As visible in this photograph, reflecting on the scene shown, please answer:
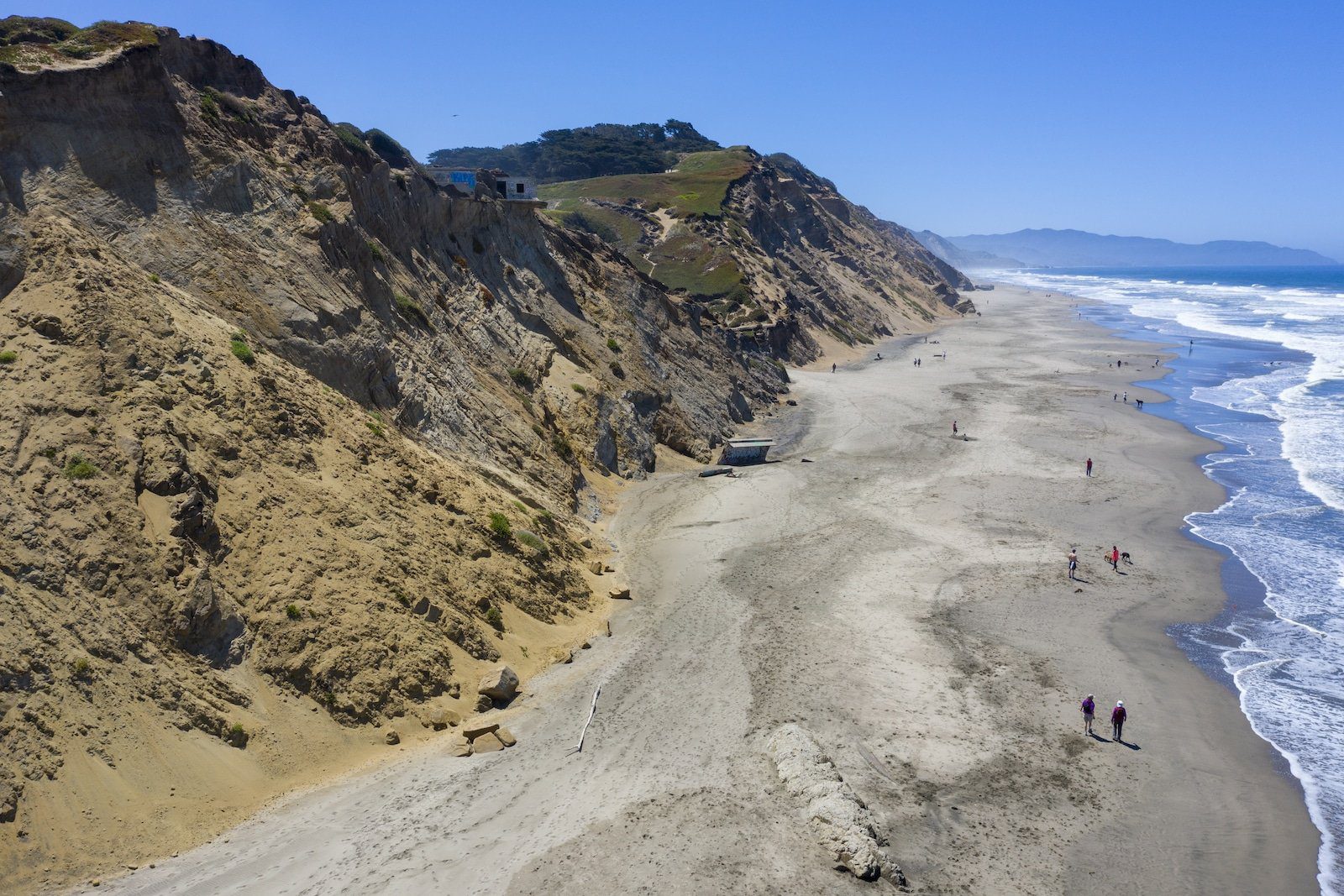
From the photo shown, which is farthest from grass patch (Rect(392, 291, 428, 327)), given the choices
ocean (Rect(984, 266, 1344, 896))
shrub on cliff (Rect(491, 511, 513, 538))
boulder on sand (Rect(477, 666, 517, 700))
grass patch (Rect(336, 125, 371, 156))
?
ocean (Rect(984, 266, 1344, 896))

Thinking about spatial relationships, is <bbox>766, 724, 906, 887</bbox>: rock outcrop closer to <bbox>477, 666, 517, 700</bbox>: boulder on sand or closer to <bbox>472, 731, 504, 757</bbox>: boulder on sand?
<bbox>472, 731, 504, 757</bbox>: boulder on sand

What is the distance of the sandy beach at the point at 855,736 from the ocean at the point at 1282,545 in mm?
832

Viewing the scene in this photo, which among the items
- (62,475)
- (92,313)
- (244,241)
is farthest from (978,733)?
(244,241)

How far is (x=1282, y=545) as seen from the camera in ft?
110

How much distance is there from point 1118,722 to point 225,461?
70.1 ft

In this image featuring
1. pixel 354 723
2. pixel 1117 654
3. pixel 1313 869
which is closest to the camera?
pixel 1313 869

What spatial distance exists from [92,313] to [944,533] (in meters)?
28.2

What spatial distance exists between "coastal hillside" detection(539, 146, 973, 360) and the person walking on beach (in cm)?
4637

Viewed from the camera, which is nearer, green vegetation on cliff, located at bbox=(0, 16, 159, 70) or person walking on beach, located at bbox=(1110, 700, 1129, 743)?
person walking on beach, located at bbox=(1110, 700, 1129, 743)

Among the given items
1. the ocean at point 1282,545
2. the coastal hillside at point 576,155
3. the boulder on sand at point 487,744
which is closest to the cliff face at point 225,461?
the boulder on sand at point 487,744

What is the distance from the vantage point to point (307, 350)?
84.4 feet

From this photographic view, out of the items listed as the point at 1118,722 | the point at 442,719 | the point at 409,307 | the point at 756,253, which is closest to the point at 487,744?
the point at 442,719

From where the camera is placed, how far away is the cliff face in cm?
1538

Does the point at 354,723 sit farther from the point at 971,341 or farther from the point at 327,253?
the point at 971,341
